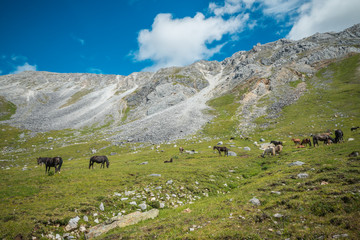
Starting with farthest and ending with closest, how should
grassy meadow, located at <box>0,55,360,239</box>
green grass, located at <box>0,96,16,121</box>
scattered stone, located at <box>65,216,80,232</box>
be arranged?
1. green grass, located at <box>0,96,16,121</box>
2. scattered stone, located at <box>65,216,80,232</box>
3. grassy meadow, located at <box>0,55,360,239</box>

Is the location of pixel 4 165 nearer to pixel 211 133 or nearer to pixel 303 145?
pixel 211 133

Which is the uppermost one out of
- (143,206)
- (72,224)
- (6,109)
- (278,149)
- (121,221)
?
(6,109)

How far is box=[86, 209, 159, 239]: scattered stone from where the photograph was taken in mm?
12094

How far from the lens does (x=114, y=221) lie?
13062 mm

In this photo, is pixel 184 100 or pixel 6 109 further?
pixel 184 100

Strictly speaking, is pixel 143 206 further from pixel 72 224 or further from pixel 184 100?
pixel 184 100

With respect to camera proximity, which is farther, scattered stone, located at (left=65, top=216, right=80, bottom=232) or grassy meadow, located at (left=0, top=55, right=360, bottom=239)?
scattered stone, located at (left=65, top=216, right=80, bottom=232)

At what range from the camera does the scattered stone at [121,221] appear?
1209 cm

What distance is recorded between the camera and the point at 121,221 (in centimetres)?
1302

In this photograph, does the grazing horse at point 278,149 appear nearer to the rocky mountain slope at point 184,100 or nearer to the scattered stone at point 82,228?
the scattered stone at point 82,228

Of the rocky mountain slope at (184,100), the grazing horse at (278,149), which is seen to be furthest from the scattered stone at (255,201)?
the rocky mountain slope at (184,100)

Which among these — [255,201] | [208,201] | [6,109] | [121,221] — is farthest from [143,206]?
[6,109]

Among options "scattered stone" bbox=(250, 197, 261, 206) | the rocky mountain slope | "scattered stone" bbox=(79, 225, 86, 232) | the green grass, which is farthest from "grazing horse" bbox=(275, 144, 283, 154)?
the green grass

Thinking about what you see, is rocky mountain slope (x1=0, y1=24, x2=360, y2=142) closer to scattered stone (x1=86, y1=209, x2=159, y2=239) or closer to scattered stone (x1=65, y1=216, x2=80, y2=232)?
scattered stone (x1=86, y1=209, x2=159, y2=239)
